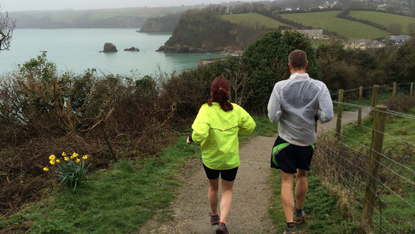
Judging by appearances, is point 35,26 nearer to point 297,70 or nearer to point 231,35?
point 231,35

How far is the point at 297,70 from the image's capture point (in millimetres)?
2982

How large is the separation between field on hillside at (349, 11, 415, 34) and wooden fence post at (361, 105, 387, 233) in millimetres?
66941

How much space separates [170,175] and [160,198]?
1.05 m

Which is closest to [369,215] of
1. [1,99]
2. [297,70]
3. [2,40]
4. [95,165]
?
Answer: [297,70]

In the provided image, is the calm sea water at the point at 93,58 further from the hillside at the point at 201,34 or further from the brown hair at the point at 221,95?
the brown hair at the point at 221,95

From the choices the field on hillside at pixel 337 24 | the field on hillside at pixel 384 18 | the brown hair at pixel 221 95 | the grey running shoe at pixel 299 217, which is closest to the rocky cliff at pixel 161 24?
the field on hillside at pixel 337 24

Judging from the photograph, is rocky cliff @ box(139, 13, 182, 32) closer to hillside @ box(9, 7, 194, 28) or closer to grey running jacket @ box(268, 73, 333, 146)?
hillside @ box(9, 7, 194, 28)

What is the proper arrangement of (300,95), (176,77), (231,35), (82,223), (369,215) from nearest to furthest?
(300,95), (369,215), (82,223), (176,77), (231,35)

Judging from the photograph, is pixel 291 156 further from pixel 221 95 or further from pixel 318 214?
pixel 318 214

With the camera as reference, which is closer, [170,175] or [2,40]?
[170,175]

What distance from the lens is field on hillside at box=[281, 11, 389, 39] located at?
55.7 metres

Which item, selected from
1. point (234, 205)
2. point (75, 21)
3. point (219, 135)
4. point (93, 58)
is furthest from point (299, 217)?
point (75, 21)

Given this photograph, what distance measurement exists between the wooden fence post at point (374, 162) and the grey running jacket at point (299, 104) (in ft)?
1.69

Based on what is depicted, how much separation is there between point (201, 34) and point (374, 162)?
291ft
